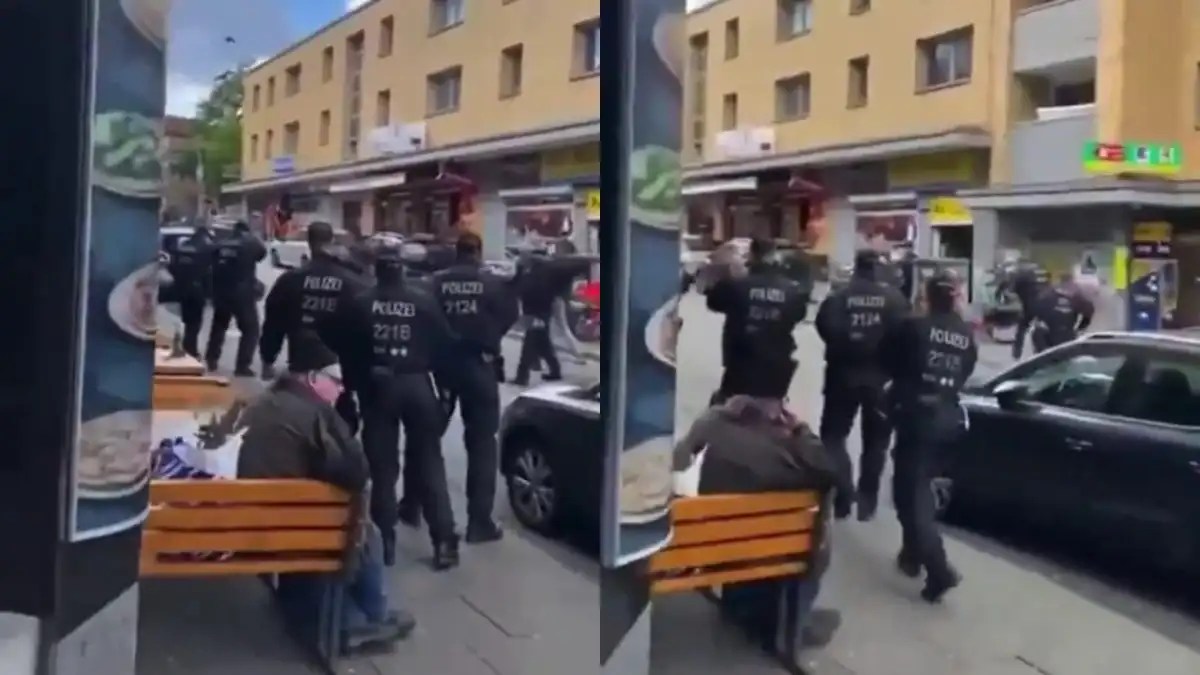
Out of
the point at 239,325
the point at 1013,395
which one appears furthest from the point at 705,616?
the point at 1013,395

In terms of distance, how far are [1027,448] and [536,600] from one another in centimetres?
279

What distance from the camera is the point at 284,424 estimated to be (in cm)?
339

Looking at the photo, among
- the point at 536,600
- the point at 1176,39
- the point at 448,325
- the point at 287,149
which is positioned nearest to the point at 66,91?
the point at 287,149

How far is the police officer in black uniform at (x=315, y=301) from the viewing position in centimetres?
345

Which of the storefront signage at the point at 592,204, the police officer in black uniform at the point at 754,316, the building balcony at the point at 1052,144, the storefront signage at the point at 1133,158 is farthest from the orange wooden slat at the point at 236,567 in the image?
the storefront signage at the point at 1133,158

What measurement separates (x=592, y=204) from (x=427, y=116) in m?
0.46

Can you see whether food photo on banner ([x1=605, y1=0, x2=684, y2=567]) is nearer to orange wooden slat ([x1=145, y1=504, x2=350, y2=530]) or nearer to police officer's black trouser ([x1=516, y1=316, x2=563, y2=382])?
police officer's black trouser ([x1=516, y1=316, x2=563, y2=382])

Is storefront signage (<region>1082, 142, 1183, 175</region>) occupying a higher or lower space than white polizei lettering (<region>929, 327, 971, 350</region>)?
higher

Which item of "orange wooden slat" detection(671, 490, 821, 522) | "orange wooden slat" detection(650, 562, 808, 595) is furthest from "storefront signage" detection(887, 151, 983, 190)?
"orange wooden slat" detection(650, 562, 808, 595)

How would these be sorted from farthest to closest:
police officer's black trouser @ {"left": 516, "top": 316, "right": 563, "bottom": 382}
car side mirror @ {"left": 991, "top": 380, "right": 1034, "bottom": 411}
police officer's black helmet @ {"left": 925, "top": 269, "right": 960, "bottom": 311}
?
car side mirror @ {"left": 991, "top": 380, "right": 1034, "bottom": 411}
police officer's black helmet @ {"left": 925, "top": 269, "right": 960, "bottom": 311}
police officer's black trouser @ {"left": 516, "top": 316, "right": 563, "bottom": 382}

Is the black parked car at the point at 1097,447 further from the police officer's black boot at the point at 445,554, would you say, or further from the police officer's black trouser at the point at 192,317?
the police officer's black trouser at the point at 192,317

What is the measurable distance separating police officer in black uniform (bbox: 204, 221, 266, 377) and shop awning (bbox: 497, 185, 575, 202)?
61 cm

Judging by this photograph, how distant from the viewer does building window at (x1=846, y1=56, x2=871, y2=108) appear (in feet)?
14.9

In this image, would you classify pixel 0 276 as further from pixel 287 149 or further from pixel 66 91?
pixel 287 149
